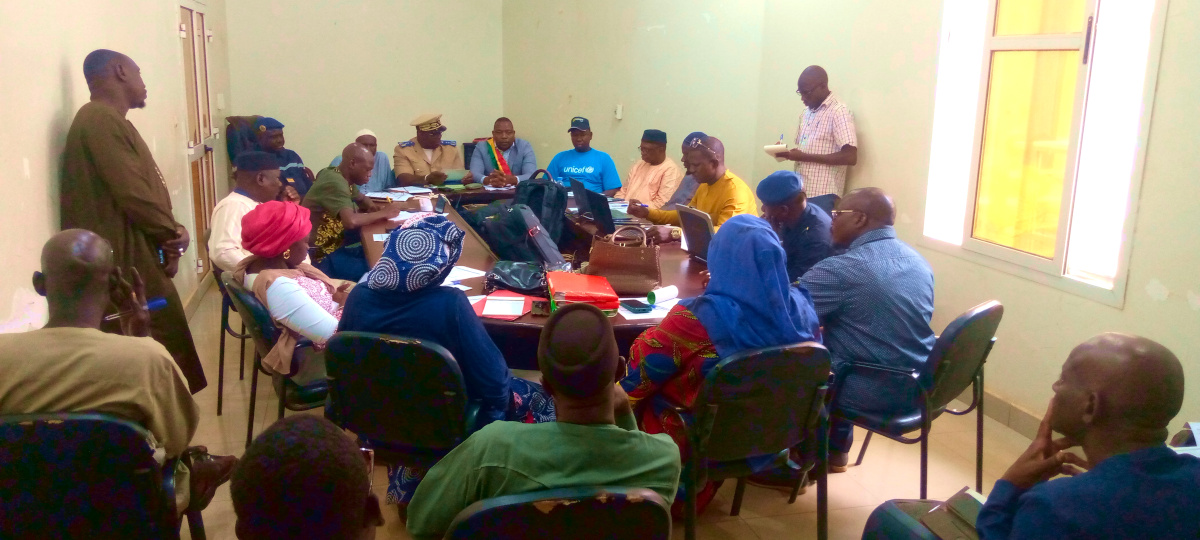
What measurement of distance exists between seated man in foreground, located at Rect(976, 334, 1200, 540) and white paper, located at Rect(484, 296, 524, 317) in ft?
5.15

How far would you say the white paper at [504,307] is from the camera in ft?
8.71

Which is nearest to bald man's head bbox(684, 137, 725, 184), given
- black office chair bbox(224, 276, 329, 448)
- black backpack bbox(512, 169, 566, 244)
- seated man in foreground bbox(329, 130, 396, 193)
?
black backpack bbox(512, 169, 566, 244)

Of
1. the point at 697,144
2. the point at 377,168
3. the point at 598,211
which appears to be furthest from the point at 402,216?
the point at 377,168

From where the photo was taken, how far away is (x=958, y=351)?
249 centimetres

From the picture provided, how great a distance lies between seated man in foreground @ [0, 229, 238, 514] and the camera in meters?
1.64

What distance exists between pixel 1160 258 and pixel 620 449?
8.86ft

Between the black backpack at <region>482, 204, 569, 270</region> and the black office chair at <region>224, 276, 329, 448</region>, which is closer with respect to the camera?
the black office chair at <region>224, 276, 329, 448</region>

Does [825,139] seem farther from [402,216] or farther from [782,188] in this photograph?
[402,216]

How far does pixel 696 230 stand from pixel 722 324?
1.49m

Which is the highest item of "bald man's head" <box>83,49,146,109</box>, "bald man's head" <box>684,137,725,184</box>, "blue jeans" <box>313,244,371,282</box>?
"bald man's head" <box>83,49,146,109</box>

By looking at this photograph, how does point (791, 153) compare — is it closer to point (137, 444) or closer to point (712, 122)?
point (712, 122)

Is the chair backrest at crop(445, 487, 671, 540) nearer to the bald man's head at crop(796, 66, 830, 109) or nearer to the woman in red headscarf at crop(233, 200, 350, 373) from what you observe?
the woman in red headscarf at crop(233, 200, 350, 373)

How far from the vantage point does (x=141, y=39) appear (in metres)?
4.28

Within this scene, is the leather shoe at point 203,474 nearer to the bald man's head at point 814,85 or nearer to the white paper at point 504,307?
the white paper at point 504,307
